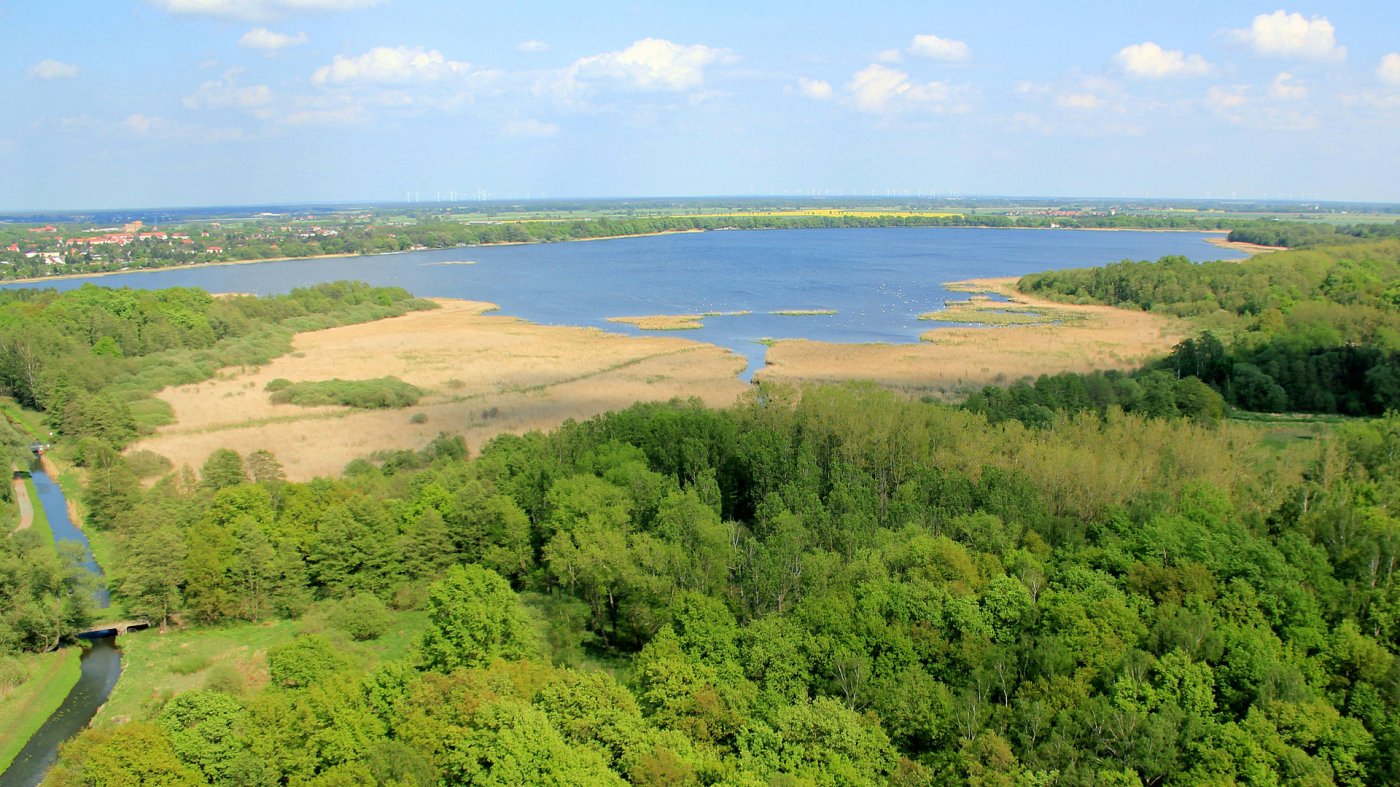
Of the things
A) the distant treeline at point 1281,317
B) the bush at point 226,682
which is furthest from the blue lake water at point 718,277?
the bush at point 226,682

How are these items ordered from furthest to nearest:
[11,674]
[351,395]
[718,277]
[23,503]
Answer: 1. [718,277]
2. [351,395]
3. [23,503]
4. [11,674]

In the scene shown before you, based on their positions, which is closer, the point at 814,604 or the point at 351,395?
the point at 814,604

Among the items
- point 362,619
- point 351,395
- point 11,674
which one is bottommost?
point 11,674

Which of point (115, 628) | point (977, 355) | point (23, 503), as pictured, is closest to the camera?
point (115, 628)

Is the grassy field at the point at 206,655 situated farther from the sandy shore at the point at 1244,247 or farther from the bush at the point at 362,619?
the sandy shore at the point at 1244,247

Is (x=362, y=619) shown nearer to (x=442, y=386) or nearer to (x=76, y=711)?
(x=76, y=711)

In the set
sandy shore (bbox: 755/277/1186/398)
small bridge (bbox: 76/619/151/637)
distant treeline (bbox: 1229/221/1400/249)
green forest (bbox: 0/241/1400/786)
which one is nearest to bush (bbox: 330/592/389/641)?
green forest (bbox: 0/241/1400/786)

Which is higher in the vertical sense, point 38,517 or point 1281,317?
point 1281,317

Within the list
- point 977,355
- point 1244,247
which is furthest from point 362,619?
point 1244,247
